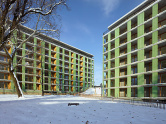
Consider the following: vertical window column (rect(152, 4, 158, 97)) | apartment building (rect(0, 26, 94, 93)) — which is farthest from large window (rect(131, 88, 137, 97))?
apartment building (rect(0, 26, 94, 93))

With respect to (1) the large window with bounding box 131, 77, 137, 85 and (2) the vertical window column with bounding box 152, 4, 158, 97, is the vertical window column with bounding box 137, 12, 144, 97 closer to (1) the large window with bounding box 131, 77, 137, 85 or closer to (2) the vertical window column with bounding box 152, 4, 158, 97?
(1) the large window with bounding box 131, 77, 137, 85

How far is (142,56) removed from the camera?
29469mm

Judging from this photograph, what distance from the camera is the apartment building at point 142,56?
26208 millimetres

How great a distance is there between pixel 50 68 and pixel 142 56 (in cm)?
3645

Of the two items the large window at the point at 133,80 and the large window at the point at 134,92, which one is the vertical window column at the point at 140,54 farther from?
the large window at the point at 133,80

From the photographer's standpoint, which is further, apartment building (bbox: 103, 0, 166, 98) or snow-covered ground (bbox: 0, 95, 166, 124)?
apartment building (bbox: 103, 0, 166, 98)

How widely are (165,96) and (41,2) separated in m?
26.0

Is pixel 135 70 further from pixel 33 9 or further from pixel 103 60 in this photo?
pixel 33 9

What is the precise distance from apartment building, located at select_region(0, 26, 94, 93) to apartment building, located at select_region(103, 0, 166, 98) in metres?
21.3

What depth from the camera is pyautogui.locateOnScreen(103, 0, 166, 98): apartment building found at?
26.2m

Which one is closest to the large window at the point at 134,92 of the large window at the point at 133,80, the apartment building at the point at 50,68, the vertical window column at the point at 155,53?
the large window at the point at 133,80

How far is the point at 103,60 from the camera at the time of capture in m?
43.3

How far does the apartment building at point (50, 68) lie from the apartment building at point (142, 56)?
21.3 meters

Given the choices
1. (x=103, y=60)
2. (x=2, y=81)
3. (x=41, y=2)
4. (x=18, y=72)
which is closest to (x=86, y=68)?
(x=103, y=60)
